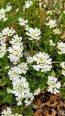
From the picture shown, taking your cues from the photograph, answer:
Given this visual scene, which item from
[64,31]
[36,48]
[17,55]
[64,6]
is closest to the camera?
[17,55]

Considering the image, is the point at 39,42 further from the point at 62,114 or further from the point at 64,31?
the point at 62,114

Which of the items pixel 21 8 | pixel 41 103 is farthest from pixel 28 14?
pixel 41 103

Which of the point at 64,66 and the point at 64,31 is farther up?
the point at 64,31

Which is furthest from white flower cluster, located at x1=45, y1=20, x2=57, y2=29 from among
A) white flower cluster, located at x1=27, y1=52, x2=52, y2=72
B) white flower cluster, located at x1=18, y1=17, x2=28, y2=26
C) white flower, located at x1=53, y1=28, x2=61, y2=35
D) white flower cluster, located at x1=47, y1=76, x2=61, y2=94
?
white flower cluster, located at x1=47, y1=76, x2=61, y2=94

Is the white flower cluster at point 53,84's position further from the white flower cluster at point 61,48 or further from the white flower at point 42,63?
the white flower cluster at point 61,48

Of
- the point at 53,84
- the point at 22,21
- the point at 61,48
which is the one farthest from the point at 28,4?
the point at 53,84

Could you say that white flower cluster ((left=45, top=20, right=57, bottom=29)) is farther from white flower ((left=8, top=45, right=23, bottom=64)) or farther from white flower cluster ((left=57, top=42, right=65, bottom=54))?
white flower ((left=8, top=45, right=23, bottom=64))

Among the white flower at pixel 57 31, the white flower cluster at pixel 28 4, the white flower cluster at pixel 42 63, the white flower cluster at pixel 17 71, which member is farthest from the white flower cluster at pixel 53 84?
the white flower cluster at pixel 28 4

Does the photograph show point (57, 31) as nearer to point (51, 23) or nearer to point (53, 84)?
point (51, 23)
